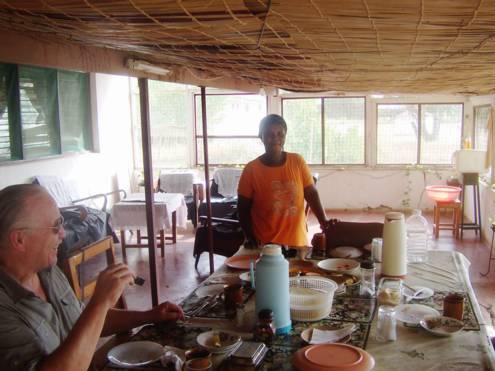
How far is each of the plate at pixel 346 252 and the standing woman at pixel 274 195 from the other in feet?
0.99

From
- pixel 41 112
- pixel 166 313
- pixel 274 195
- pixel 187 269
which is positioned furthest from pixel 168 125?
pixel 166 313

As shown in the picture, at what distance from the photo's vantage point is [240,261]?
245 cm

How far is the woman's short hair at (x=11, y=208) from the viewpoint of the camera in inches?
53.1

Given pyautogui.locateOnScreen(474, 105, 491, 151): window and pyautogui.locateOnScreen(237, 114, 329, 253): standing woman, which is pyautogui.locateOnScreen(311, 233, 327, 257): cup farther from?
pyautogui.locateOnScreen(474, 105, 491, 151): window

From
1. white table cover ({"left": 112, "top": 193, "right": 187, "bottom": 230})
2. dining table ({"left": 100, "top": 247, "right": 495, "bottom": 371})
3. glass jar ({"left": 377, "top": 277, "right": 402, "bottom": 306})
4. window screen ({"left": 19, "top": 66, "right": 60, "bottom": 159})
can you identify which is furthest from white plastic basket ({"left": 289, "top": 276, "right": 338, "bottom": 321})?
window screen ({"left": 19, "top": 66, "right": 60, "bottom": 159})

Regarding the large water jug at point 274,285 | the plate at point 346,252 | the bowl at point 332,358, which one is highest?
the large water jug at point 274,285

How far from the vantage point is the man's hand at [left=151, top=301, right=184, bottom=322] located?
1.77m

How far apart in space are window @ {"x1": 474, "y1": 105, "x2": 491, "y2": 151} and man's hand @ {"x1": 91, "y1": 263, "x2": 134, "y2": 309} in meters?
6.12

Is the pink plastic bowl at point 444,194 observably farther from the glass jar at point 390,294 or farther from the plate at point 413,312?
the plate at point 413,312

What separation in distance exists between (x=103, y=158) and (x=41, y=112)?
1.42 meters

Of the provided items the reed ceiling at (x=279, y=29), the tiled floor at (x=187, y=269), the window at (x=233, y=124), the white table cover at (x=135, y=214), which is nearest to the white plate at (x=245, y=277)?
the reed ceiling at (x=279, y=29)

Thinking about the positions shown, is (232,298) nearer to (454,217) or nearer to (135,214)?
(135,214)

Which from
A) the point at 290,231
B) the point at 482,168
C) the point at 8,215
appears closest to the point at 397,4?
the point at 8,215

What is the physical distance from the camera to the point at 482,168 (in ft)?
20.1
